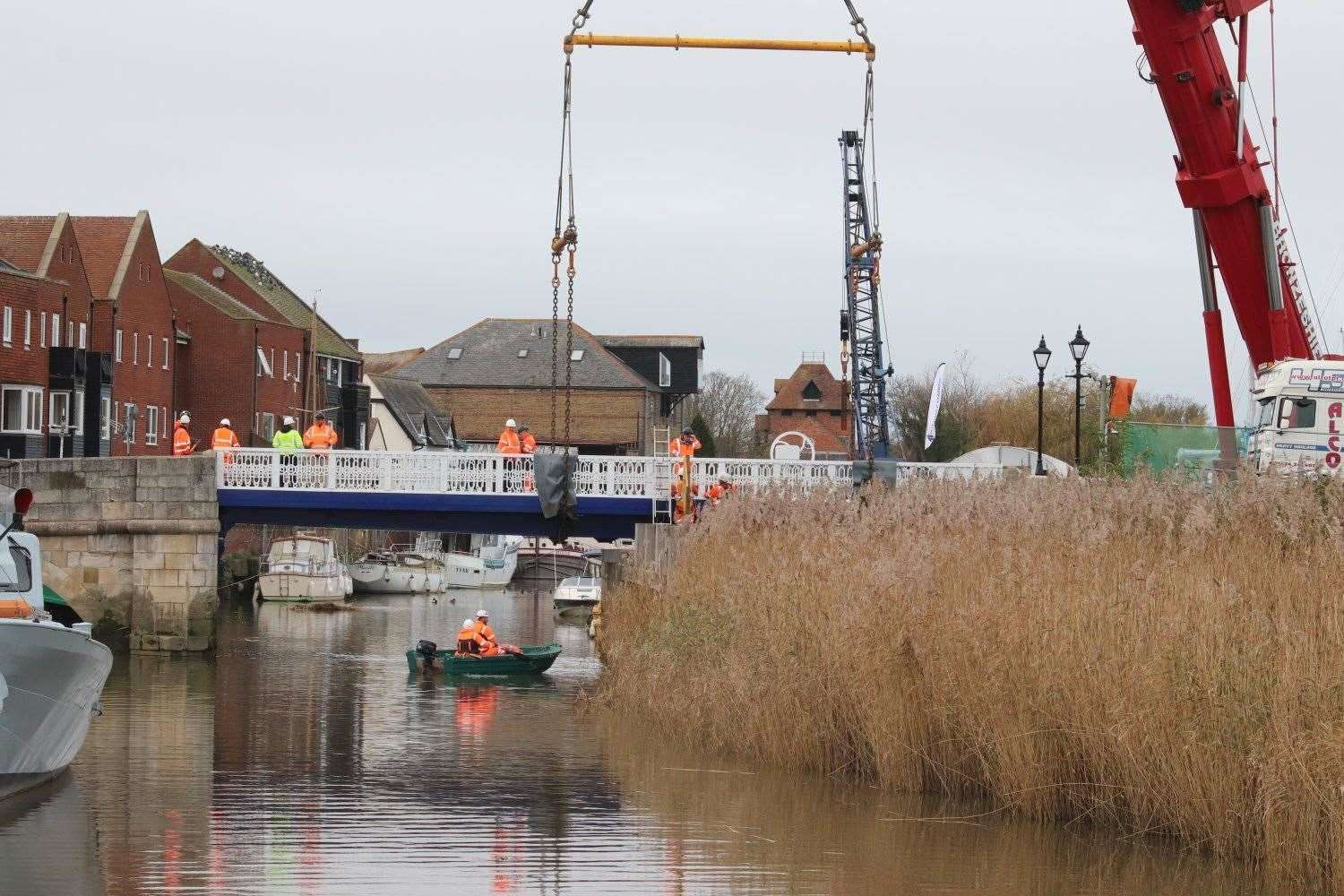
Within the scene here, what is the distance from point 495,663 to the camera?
3628 cm

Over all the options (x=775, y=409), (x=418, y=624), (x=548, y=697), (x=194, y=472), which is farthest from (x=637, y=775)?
(x=775, y=409)

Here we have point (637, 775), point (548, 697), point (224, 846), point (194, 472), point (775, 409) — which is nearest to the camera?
point (224, 846)

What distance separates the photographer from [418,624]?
5772 cm

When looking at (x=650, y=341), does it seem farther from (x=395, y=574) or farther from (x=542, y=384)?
(x=395, y=574)

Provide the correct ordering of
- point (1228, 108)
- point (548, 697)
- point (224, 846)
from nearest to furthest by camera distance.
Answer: point (224, 846)
point (1228, 108)
point (548, 697)

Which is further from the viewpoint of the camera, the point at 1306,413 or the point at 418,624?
the point at 418,624

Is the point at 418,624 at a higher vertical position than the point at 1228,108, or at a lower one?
lower

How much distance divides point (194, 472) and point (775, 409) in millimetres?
89097

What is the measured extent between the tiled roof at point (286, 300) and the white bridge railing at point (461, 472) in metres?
44.1

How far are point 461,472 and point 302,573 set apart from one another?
28.7 m

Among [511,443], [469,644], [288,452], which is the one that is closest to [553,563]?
[288,452]

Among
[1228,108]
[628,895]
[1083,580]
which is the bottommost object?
[628,895]

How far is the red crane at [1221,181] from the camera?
28969 mm

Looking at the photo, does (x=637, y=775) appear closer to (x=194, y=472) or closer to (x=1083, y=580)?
(x=1083, y=580)
